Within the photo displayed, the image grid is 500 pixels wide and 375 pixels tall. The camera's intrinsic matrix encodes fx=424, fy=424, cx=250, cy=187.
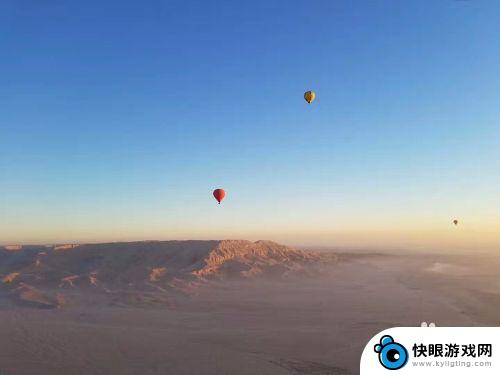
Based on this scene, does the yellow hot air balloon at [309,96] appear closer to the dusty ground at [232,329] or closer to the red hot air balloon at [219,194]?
the red hot air balloon at [219,194]

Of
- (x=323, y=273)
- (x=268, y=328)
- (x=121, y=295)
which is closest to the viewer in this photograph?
(x=268, y=328)

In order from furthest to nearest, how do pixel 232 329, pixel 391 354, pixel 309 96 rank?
pixel 309 96 < pixel 232 329 < pixel 391 354

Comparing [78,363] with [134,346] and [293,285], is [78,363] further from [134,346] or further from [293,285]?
[293,285]

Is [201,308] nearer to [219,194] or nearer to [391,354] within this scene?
[219,194]

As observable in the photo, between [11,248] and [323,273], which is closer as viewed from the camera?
[323,273]

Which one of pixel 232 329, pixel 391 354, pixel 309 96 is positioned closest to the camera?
pixel 391 354

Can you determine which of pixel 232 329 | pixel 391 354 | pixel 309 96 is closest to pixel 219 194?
pixel 309 96

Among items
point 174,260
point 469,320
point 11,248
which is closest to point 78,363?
point 469,320
